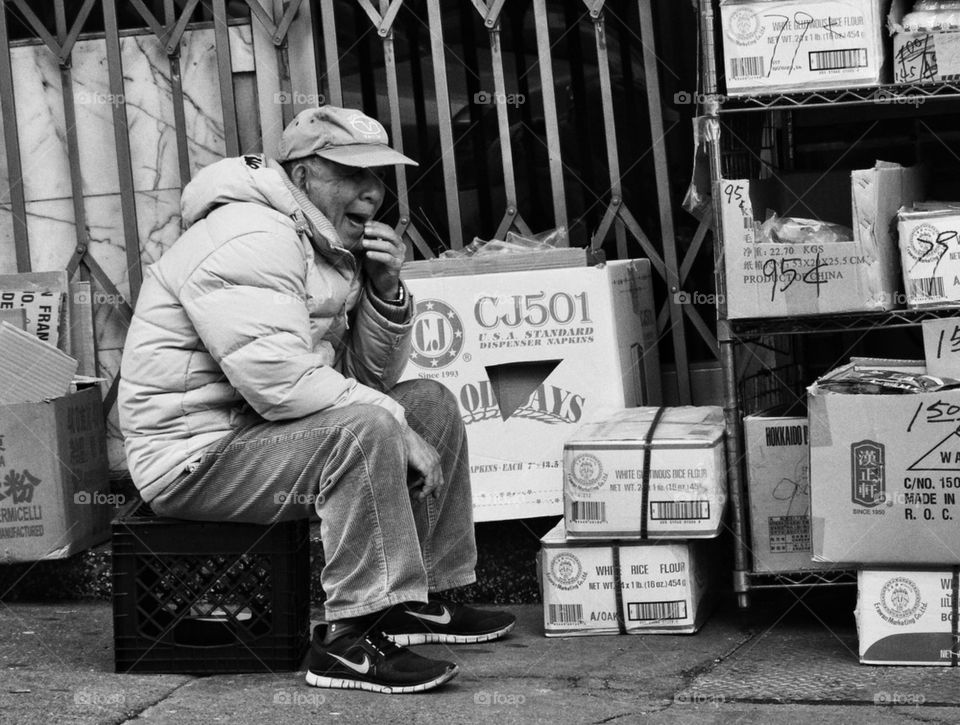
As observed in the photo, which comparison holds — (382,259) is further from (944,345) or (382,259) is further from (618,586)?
(944,345)

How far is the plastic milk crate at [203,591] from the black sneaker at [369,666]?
161 millimetres

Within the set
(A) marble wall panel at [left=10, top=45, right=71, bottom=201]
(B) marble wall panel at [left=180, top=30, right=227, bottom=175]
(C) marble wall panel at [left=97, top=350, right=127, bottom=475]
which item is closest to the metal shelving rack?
(B) marble wall panel at [left=180, top=30, right=227, bottom=175]

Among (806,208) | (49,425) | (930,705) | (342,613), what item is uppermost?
(806,208)

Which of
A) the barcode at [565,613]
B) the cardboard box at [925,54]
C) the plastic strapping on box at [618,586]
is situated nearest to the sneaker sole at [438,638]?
the barcode at [565,613]

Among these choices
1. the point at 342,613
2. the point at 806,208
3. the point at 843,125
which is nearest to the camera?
the point at 342,613

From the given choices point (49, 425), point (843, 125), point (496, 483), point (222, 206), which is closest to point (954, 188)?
point (843, 125)

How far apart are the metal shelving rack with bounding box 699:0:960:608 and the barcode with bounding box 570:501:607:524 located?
1.13ft

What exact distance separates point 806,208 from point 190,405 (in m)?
1.83

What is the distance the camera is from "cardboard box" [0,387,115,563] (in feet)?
14.1

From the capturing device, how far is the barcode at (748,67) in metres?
3.62

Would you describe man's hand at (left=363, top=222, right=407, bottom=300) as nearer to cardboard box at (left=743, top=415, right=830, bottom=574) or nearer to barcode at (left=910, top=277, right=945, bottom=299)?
cardboard box at (left=743, top=415, right=830, bottom=574)

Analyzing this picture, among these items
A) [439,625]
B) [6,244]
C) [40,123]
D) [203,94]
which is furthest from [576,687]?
[40,123]

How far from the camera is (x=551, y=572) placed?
384cm

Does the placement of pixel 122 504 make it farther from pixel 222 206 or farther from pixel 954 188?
pixel 954 188
